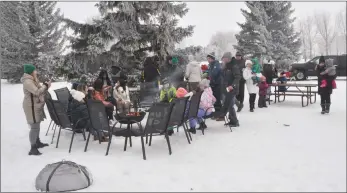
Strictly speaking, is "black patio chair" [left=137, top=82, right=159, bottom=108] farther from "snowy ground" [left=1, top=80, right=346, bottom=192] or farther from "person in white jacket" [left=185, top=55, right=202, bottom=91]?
"snowy ground" [left=1, top=80, right=346, bottom=192]

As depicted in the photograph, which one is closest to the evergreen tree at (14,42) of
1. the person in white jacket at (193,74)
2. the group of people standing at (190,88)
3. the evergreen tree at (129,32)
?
the evergreen tree at (129,32)

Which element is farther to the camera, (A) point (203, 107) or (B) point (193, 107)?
(A) point (203, 107)

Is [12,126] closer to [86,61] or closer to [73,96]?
[73,96]

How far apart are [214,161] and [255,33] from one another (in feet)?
83.0

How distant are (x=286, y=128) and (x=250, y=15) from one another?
75.9 ft

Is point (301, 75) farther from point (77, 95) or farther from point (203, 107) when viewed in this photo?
point (77, 95)

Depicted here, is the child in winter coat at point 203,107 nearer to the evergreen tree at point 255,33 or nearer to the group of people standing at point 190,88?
the group of people standing at point 190,88

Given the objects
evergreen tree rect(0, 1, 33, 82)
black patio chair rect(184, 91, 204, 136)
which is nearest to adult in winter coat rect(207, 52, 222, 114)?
black patio chair rect(184, 91, 204, 136)

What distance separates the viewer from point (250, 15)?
29094mm

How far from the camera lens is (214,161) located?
17.2 feet

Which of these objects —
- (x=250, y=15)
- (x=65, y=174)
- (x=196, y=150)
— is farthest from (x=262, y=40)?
(x=65, y=174)

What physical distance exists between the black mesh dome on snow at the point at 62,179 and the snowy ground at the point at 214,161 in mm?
179

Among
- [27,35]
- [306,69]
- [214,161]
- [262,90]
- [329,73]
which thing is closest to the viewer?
[214,161]

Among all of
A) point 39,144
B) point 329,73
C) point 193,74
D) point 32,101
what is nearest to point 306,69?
point 329,73
